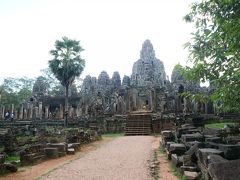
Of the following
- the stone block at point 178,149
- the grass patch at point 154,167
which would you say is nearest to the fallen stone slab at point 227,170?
the grass patch at point 154,167

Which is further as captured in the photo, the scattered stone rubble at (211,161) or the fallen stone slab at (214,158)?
the fallen stone slab at (214,158)

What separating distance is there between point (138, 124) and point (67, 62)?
9.74m

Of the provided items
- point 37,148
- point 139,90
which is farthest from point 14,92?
point 37,148

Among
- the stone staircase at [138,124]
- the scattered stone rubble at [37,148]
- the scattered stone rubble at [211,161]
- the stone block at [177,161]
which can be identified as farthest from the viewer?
the stone staircase at [138,124]

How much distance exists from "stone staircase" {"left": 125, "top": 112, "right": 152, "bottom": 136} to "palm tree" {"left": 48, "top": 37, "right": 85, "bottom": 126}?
7.23 metres

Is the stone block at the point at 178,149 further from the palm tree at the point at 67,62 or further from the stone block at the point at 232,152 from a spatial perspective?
the palm tree at the point at 67,62

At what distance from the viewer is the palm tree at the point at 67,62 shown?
2925cm

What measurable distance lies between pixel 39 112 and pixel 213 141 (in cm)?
2608

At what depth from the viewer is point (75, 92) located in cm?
4656

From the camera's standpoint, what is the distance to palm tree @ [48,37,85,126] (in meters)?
29.2

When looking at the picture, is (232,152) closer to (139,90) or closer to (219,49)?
(219,49)

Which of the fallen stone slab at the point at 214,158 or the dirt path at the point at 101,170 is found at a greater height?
the fallen stone slab at the point at 214,158

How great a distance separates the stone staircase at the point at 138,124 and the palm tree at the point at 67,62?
7233mm

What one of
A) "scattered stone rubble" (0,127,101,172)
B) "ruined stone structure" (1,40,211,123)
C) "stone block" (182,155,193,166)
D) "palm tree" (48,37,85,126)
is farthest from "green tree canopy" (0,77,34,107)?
"stone block" (182,155,193,166)
